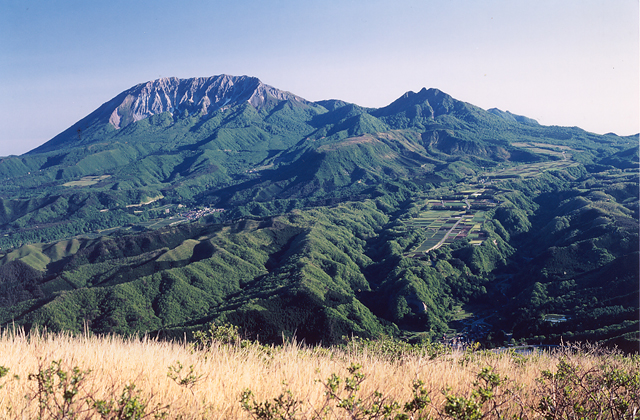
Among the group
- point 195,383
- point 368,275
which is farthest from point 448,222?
point 195,383

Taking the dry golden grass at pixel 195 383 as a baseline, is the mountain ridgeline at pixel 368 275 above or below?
below

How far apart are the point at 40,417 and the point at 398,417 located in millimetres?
5026

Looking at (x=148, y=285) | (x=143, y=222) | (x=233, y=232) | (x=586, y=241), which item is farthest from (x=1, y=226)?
(x=586, y=241)

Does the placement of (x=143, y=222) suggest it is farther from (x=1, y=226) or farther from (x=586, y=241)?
(x=586, y=241)

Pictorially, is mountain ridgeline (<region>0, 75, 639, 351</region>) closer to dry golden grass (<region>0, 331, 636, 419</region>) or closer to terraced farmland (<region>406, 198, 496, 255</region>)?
terraced farmland (<region>406, 198, 496, 255</region>)

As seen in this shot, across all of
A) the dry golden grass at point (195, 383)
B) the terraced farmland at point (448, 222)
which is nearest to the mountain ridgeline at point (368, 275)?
the terraced farmland at point (448, 222)

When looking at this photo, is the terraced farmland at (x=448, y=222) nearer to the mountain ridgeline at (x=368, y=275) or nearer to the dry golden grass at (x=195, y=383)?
the mountain ridgeline at (x=368, y=275)

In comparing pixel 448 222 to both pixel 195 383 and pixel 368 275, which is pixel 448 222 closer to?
pixel 368 275

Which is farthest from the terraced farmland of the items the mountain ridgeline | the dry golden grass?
the dry golden grass

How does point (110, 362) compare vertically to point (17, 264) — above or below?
above

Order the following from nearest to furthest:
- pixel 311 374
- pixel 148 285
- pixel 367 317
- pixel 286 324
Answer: pixel 311 374 < pixel 286 324 < pixel 367 317 < pixel 148 285

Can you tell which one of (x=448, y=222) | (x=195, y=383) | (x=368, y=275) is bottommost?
(x=368, y=275)

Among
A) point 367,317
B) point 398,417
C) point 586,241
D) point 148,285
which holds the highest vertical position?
point 398,417

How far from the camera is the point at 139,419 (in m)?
5.74
